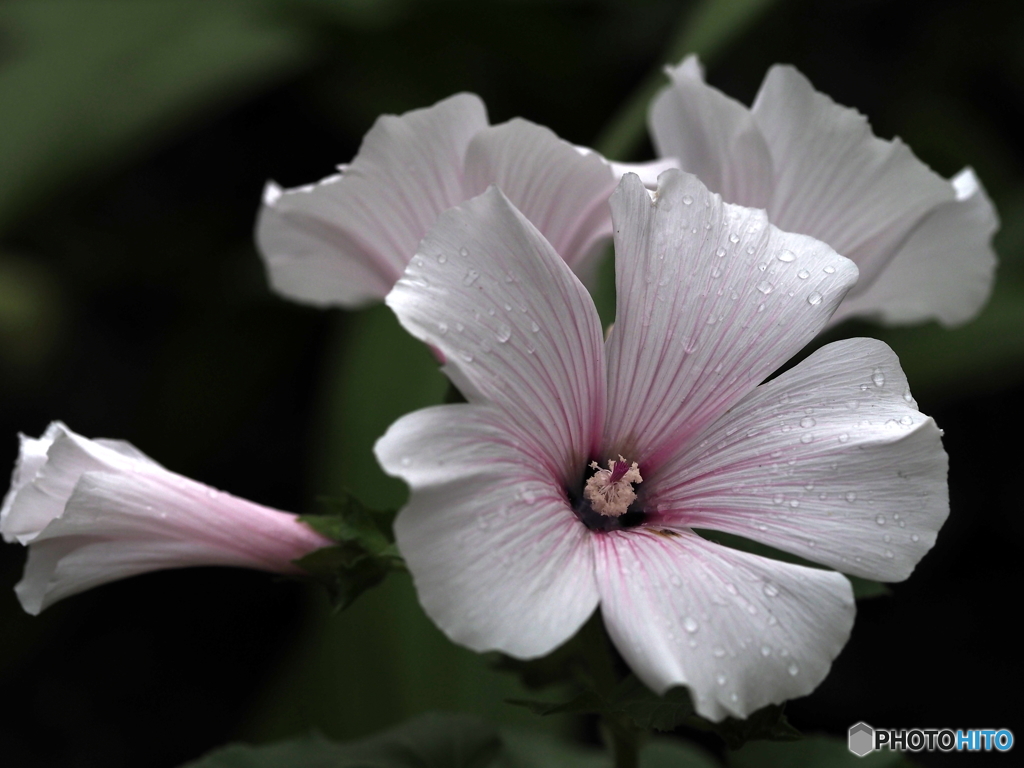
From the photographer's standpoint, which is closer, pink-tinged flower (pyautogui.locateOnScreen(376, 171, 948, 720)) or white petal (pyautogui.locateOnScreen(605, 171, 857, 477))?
pink-tinged flower (pyautogui.locateOnScreen(376, 171, 948, 720))

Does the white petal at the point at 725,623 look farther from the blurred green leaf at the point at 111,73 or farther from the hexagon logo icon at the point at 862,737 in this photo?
the blurred green leaf at the point at 111,73

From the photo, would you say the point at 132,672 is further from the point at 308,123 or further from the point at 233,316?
the point at 308,123

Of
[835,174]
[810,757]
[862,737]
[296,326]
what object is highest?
[835,174]

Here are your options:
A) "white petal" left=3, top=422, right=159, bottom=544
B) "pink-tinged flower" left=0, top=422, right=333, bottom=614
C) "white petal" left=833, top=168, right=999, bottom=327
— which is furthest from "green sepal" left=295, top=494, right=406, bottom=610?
"white petal" left=833, top=168, right=999, bottom=327

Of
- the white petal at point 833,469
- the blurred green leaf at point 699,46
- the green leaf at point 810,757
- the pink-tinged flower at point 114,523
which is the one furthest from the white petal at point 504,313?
the blurred green leaf at point 699,46

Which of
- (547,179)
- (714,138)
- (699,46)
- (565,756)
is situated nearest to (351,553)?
(547,179)

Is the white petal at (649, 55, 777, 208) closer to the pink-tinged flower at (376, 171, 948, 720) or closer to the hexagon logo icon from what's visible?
the pink-tinged flower at (376, 171, 948, 720)

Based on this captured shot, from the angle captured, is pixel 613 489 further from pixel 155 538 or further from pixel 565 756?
pixel 565 756
